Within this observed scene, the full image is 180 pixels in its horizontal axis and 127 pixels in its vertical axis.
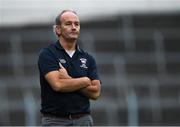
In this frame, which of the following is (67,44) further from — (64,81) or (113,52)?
(113,52)

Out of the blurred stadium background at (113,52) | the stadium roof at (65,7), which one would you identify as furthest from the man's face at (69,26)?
the stadium roof at (65,7)

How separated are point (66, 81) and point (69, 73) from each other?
71 millimetres

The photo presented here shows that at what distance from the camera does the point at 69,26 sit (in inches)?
114

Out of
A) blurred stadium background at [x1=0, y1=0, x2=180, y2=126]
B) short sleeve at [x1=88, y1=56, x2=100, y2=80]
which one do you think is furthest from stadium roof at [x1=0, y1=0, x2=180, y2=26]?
short sleeve at [x1=88, y1=56, x2=100, y2=80]

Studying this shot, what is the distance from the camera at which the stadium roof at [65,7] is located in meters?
10.0

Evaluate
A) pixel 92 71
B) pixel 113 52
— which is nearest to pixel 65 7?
pixel 113 52

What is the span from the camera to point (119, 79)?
9234 millimetres

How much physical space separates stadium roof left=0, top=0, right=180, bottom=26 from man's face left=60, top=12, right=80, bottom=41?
22.9ft

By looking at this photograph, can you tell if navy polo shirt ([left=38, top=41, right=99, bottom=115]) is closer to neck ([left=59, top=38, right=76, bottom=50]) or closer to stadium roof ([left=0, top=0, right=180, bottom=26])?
neck ([left=59, top=38, right=76, bottom=50])

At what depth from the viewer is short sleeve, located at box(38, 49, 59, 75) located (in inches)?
112

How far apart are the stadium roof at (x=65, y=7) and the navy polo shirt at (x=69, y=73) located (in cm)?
699

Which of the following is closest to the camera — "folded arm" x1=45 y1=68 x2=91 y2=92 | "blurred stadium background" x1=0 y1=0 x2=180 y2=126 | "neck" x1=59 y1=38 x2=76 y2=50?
"folded arm" x1=45 y1=68 x2=91 y2=92

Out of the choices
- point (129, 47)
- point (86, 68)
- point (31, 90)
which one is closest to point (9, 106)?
point (31, 90)

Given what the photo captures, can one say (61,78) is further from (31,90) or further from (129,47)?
(129,47)
